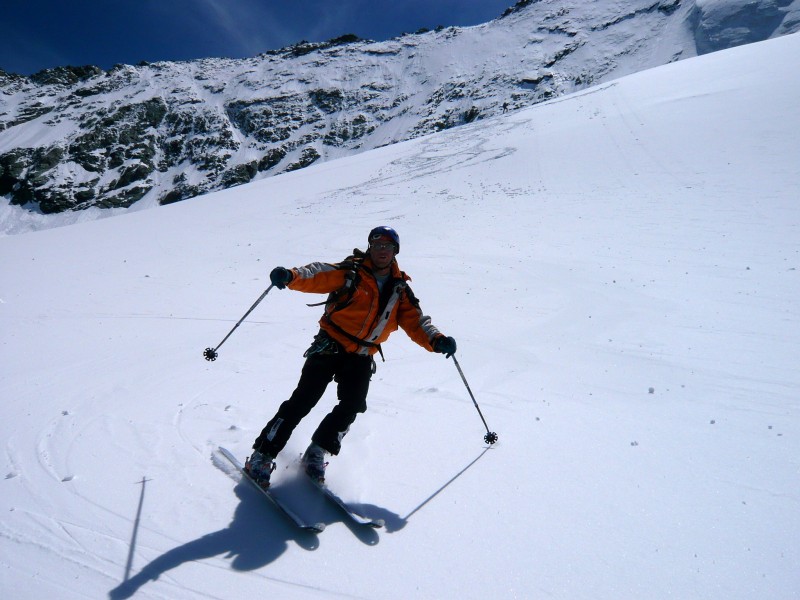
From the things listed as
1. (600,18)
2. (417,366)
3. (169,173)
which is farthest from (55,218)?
(600,18)

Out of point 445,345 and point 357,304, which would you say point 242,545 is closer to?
point 357,304

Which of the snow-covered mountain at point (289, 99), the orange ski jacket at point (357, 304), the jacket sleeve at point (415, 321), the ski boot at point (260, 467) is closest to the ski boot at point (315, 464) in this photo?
the ski boot at point (260, 467)

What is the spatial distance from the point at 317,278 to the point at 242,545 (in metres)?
1.79

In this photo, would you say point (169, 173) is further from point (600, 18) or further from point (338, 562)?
point (338, 562)

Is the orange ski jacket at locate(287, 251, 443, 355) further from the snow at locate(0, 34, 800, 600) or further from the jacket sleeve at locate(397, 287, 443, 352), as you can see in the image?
the snow at locate(0, 34, 800, 600)

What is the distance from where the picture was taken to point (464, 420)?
438 cm

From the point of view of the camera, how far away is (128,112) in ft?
355

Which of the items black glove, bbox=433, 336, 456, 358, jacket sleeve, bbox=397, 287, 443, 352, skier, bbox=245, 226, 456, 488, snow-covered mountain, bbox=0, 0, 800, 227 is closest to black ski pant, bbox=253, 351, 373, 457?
skier, bbox=245, 226, 456, 488

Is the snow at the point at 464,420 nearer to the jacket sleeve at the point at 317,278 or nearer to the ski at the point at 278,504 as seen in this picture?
the ski at the point at 278,504

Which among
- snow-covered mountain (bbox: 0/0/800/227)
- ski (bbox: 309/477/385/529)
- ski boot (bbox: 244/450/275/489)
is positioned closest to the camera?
ski (bbox: 309/477/385/529)

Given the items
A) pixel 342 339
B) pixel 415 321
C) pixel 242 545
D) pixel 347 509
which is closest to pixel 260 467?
pixel 242 545

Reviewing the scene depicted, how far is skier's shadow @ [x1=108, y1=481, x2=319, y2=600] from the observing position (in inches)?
101

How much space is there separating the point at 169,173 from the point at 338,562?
382 feet

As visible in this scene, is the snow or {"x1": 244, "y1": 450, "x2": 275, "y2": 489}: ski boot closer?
the snow
